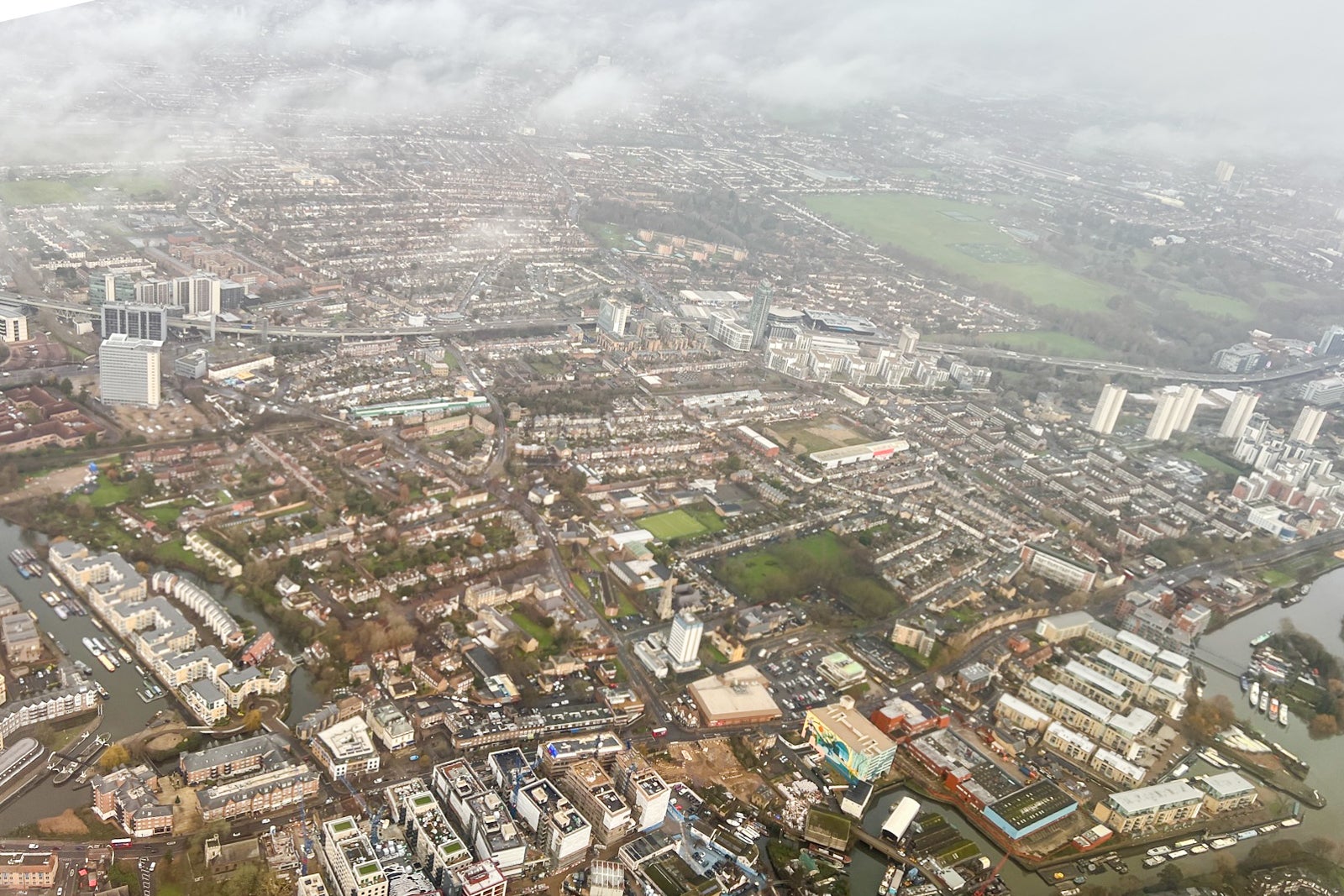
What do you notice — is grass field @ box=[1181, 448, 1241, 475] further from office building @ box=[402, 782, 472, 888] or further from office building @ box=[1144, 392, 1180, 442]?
office building @ box=[402, 782, 472, 888]

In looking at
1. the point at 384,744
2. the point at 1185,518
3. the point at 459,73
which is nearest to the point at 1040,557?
the point at 1185,518

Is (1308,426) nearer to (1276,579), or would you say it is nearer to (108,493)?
(1276,579)

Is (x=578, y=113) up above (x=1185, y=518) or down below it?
above

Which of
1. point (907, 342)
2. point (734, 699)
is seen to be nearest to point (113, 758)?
point (734, 699)

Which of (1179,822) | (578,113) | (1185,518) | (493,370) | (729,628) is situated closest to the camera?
(1179,822)

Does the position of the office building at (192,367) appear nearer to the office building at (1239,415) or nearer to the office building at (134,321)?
the office building at (134,321)

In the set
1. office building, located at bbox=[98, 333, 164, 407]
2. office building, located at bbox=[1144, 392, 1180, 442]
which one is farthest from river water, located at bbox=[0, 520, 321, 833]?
office building, located at bbox=[1144, 392, 1180, 442]

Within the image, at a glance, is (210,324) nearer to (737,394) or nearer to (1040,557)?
(737,394)
